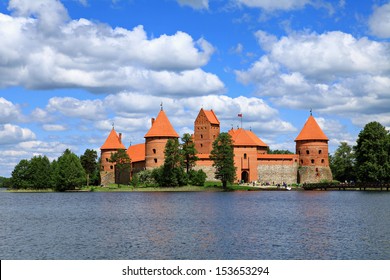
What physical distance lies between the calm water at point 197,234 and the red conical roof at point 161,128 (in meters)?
35.9

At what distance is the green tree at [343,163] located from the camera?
262 feet

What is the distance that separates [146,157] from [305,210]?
3972cm

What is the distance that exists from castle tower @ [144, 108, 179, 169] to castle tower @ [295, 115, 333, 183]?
1720 centimetres

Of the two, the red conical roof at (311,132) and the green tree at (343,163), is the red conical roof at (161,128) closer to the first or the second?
the red conical roof at (311,132)

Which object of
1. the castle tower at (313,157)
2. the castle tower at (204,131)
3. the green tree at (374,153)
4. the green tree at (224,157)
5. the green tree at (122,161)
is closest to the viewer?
the green tree at (374,153)

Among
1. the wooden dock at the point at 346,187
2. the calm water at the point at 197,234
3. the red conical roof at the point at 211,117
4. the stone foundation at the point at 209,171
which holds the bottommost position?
the calm water at the point at 197,234

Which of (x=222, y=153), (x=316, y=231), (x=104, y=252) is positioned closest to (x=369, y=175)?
(x=222, y=153)

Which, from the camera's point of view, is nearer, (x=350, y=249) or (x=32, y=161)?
(x=350, y=249)

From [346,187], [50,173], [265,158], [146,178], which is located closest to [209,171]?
[265,158]

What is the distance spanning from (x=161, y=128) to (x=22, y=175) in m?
19.0

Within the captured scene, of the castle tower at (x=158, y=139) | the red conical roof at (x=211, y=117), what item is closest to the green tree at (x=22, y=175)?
the castle tower at (x=158, y=139)

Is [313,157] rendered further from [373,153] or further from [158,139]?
[158,139]

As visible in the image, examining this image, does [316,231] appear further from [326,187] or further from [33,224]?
[326,187]
